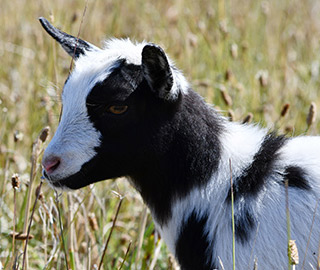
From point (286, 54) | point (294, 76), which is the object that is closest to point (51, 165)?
point (294, 76)

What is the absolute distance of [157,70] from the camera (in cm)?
282

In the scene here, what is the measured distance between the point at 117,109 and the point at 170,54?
349cm

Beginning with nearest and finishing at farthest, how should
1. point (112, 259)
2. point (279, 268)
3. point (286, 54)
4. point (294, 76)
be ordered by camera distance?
point (279, 268) → point (112, 259) → point (294, 76) → point (286, 54)

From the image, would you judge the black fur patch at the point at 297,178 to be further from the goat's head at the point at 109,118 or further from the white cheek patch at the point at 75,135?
the white cheek patch at the point at 75,135

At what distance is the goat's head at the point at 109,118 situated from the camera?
2836 millimetres

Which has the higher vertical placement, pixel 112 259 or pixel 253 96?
pixel 253 96

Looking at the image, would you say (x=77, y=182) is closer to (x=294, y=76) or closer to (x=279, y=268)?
(x=279, y=268)

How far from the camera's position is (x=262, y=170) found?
114 inches

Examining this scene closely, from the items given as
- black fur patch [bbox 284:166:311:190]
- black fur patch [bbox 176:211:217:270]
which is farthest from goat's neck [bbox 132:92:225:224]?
black fur patch [bbox 284:166:311:190]

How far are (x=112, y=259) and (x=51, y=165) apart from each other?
125 cm

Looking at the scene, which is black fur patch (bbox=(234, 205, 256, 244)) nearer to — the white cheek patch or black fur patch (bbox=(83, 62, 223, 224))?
black fur patch (bbox=(83, 62, 223, 224))

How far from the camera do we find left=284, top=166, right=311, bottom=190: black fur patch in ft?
9.29

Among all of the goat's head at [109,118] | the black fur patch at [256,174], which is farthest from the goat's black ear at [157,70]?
the black fur patch at [256,174]

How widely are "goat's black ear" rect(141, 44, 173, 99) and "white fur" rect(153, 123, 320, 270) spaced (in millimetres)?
393
